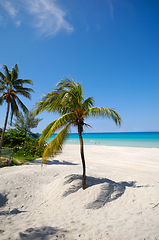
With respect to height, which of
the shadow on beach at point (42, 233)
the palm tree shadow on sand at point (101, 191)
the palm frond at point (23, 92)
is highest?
the palm frond at point (23, 92)

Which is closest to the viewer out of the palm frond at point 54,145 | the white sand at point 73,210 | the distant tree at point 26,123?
the white sand at point 73,210

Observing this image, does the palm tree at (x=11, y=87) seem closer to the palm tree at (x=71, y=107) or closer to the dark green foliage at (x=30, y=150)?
the dark green foliage at (x=30, y=150)

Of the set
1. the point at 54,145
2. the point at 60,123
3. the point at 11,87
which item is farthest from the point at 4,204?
the point at 11,87

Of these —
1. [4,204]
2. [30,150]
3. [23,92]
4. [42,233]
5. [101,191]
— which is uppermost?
[23,92]

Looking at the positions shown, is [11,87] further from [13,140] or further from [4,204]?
[4,204]

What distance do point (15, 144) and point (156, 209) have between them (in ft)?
57.2

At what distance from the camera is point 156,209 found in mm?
4824

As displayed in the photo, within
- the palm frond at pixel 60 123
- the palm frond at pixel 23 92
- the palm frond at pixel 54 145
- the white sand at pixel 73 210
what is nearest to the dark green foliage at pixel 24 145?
the palm frond at pixel 23 92

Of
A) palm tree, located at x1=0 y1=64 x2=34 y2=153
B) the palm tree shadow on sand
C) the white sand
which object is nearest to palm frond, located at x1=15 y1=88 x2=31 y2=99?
palm tree, located at x1=0 y1=64 x2=34 y2=153

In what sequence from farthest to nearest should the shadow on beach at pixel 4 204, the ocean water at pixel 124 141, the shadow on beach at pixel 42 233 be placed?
the ocean water at pixel 124 141 → the shadow on beach at pixel 4 204 → the shadow on beach at pixel 42 233

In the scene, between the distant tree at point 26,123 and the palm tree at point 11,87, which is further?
the distant tree at point 26,123

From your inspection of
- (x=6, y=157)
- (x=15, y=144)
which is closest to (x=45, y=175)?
(x=6, y=157)

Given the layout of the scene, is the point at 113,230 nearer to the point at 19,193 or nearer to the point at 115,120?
the point at 115,120

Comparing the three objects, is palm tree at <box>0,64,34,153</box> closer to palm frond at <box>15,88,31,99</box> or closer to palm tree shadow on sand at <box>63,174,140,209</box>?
palm frond at <box>15,88,31,99</box>
